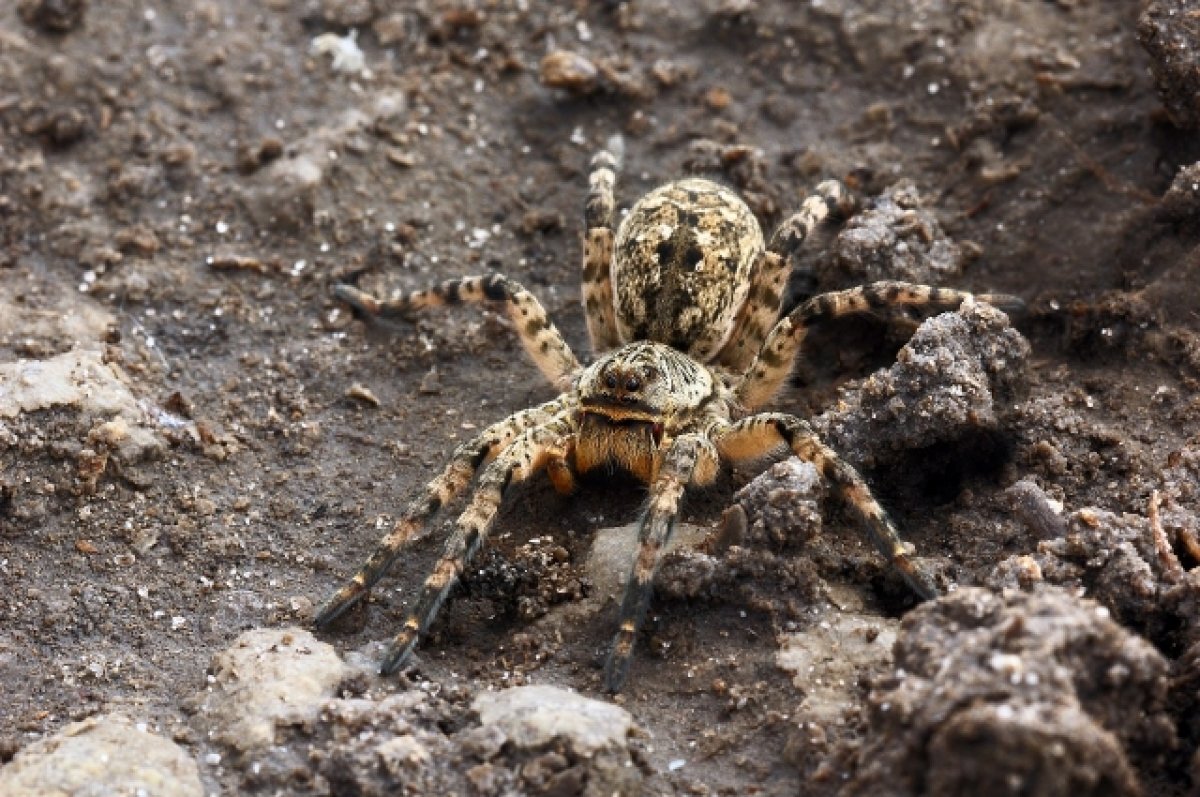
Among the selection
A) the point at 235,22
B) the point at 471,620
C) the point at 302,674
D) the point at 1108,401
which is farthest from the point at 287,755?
the point at 235,22

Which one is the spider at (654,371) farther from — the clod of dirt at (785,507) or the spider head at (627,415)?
the clod of dirt at (785,507)

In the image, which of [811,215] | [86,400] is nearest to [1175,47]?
[811,215]

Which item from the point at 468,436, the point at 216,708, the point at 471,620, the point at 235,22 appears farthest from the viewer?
the point at 235,22

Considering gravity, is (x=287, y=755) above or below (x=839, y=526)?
below

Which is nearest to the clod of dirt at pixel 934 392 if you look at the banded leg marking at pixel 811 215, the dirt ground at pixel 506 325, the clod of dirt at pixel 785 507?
the dirt ground at pixel 506 325

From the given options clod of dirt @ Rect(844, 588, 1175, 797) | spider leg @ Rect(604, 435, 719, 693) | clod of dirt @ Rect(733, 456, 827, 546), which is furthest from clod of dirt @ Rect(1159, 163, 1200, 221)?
clod of dirt @ Rect(844, 588, 1175, 797)

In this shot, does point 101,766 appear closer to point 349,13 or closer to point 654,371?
point 654,371

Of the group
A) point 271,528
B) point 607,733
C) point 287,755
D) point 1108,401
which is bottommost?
point 271,528

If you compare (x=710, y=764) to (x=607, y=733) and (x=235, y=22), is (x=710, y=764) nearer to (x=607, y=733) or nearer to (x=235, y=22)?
(x=607, y=733)
